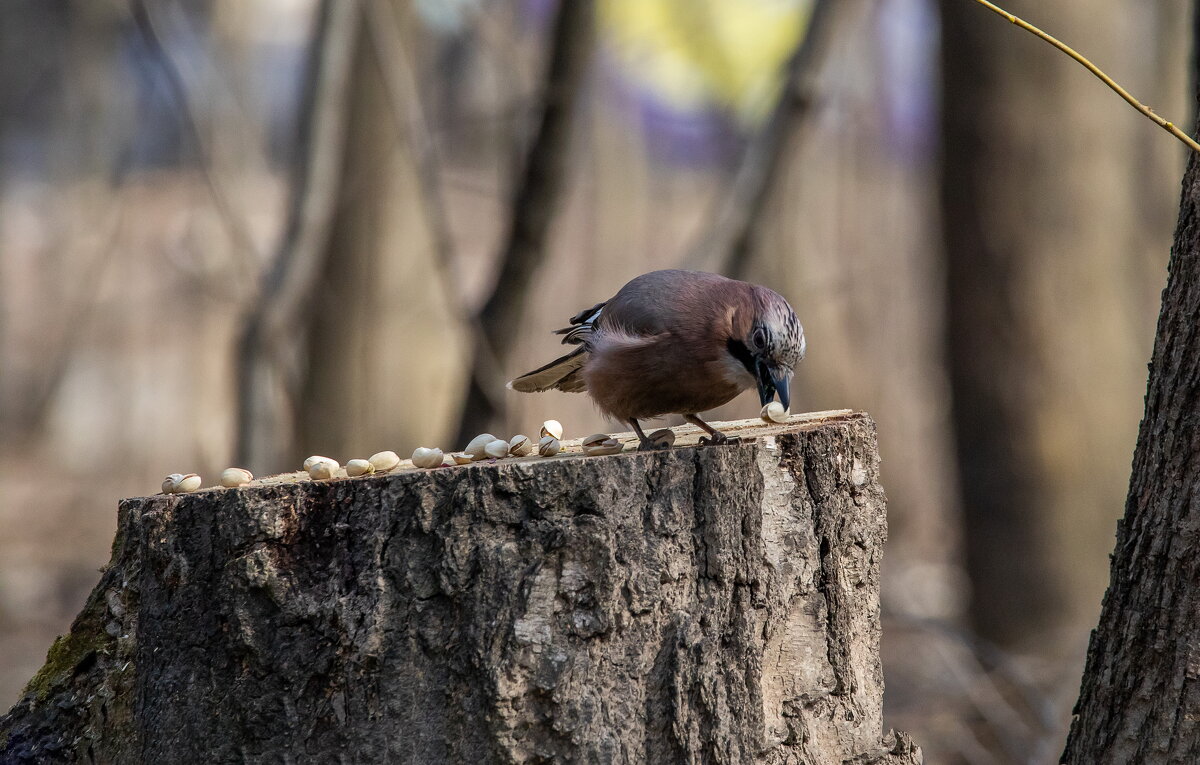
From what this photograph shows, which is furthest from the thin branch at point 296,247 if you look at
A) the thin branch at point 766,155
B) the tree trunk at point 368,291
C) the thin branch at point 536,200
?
the thin branch at point 766,155

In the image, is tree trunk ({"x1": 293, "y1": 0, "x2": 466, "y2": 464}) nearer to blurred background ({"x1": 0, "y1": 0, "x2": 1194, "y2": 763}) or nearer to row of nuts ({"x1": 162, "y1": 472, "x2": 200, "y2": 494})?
blurred background ({"x1": 0, "y1": 0, "x2": 1194, "y2": 763})

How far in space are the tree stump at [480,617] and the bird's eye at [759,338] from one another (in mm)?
667

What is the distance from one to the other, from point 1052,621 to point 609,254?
29.4 ft

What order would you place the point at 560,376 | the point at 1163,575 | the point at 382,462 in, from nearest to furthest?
the point at 1163,575, the point at 382,462, the point at 560,376

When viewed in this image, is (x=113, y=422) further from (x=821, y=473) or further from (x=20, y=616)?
(x=821, y=473)

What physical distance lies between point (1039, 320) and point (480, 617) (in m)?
5.19

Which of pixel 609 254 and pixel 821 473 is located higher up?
pixel 609 254

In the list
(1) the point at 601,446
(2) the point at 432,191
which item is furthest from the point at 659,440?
(2) the point at 432,191

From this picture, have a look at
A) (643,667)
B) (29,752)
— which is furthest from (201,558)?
(643,667)

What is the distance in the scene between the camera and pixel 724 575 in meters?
2.46

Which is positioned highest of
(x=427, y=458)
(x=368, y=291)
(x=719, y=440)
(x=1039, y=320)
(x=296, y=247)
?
(x=368, y=291)

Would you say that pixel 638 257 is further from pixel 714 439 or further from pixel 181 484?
pixel 181 484

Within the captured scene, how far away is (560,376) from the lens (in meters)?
3.85

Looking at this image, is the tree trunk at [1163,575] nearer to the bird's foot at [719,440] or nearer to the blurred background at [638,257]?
the bird's foot at [719,440]
